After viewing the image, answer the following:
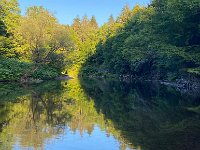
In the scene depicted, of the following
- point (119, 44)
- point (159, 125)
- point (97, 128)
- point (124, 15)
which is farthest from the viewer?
point (124, 15)

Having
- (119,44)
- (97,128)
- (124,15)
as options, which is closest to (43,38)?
(119,44)

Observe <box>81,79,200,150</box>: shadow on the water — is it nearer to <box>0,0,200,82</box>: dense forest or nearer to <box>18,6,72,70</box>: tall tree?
<box>0,0,200,82</box>: dense forest

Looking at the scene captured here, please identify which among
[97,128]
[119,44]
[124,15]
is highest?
[124,15]

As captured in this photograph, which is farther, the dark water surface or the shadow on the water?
the shadow on the water

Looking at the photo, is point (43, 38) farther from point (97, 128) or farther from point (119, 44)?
point (97, 128)

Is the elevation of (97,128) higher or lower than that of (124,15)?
lower

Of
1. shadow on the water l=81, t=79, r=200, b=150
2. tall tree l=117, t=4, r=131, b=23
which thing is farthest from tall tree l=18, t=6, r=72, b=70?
shadow on the water l=81, t=79, r=200, b=150

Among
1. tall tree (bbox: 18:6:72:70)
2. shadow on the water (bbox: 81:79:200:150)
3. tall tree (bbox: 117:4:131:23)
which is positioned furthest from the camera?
tall tree (bbox: 117:4:131:23)

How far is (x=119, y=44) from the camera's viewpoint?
273 ft

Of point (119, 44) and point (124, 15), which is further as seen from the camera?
point (124, 15)

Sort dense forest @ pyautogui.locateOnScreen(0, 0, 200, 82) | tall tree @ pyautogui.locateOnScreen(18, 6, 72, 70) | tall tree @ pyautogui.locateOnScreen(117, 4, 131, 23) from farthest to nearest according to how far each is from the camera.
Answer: tall tree @ pyautogui.locateOnScreen(117, 4, 131, 23) < tall tree @ pyautogui.locateOnScreen(18, 6, 72, 70) < dense forest @ pyautogui.locateOnScreen(0, 0, 200, 82)

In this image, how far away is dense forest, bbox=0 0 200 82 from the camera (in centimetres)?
4403

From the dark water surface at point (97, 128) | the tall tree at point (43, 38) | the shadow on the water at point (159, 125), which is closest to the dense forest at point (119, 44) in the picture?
the tall tree at point (43, 38)

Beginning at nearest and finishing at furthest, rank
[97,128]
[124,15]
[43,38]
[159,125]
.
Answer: [97,128] < [159,125] < [43,38] < [124,15]
